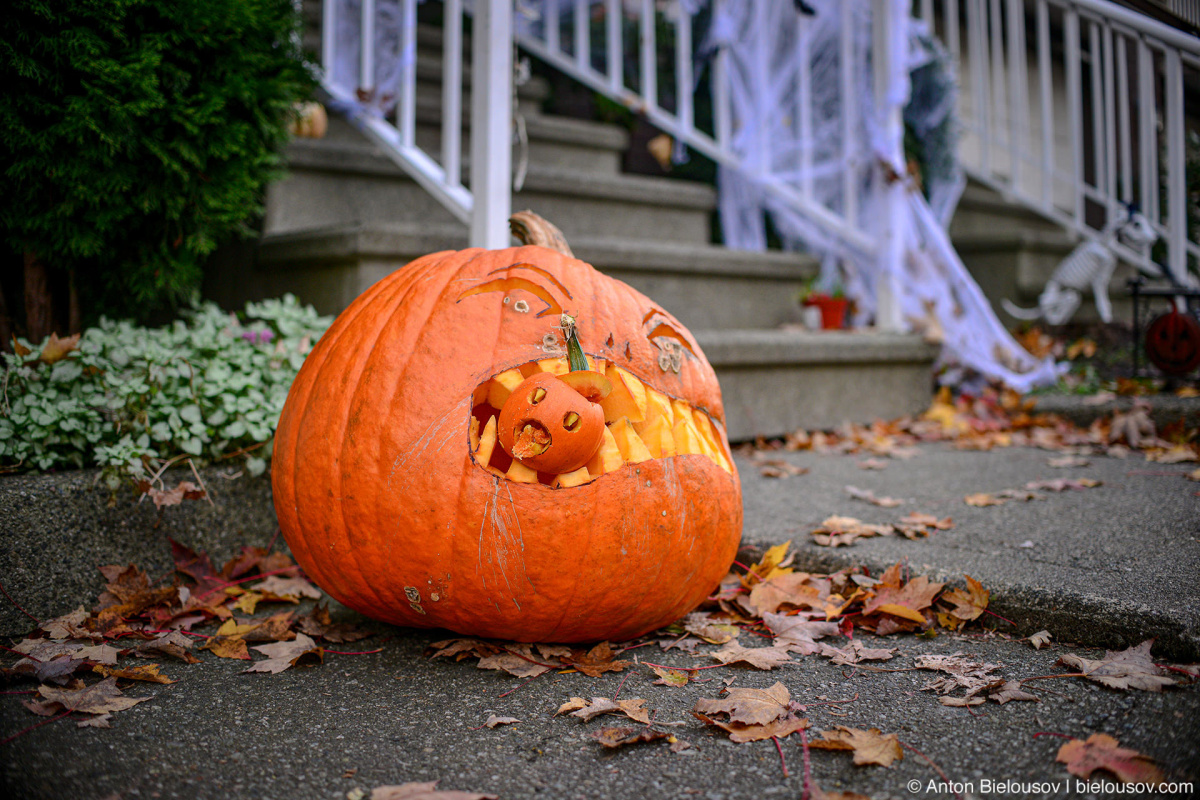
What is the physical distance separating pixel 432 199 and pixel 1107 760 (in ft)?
10.7

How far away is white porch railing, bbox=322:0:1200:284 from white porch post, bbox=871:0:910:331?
0.01 meters

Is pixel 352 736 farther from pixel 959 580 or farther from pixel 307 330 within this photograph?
pixel 307 330

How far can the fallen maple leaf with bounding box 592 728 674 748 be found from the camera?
3.87 feet

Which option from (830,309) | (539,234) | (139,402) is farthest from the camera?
(830,309)

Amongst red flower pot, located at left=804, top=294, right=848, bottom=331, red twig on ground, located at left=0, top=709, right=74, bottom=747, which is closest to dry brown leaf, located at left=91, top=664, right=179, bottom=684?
red twig on ground, located at left=0, top=709, right=74, bottom=747

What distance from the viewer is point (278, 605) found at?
186cm

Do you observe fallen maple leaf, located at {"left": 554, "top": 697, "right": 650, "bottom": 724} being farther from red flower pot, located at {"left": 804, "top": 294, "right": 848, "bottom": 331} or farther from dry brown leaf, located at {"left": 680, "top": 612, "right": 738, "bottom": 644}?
red flower pot, located at {"left": 804, "top": 294, "right": 848, "bottom": 331}

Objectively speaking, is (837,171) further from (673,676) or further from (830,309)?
(673,676)

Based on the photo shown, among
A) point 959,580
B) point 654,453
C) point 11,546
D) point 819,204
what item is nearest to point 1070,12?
point 819,204

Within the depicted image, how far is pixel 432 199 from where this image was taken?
142 inches

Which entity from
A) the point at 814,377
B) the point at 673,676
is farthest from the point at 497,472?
the point at 814,377

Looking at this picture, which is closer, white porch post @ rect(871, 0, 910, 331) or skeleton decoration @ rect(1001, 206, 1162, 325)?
white porch post @ rect(871, 0, 910, 331)

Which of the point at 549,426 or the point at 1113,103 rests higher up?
the point at 1113,103

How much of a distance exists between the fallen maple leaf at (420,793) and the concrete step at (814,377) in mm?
2182
